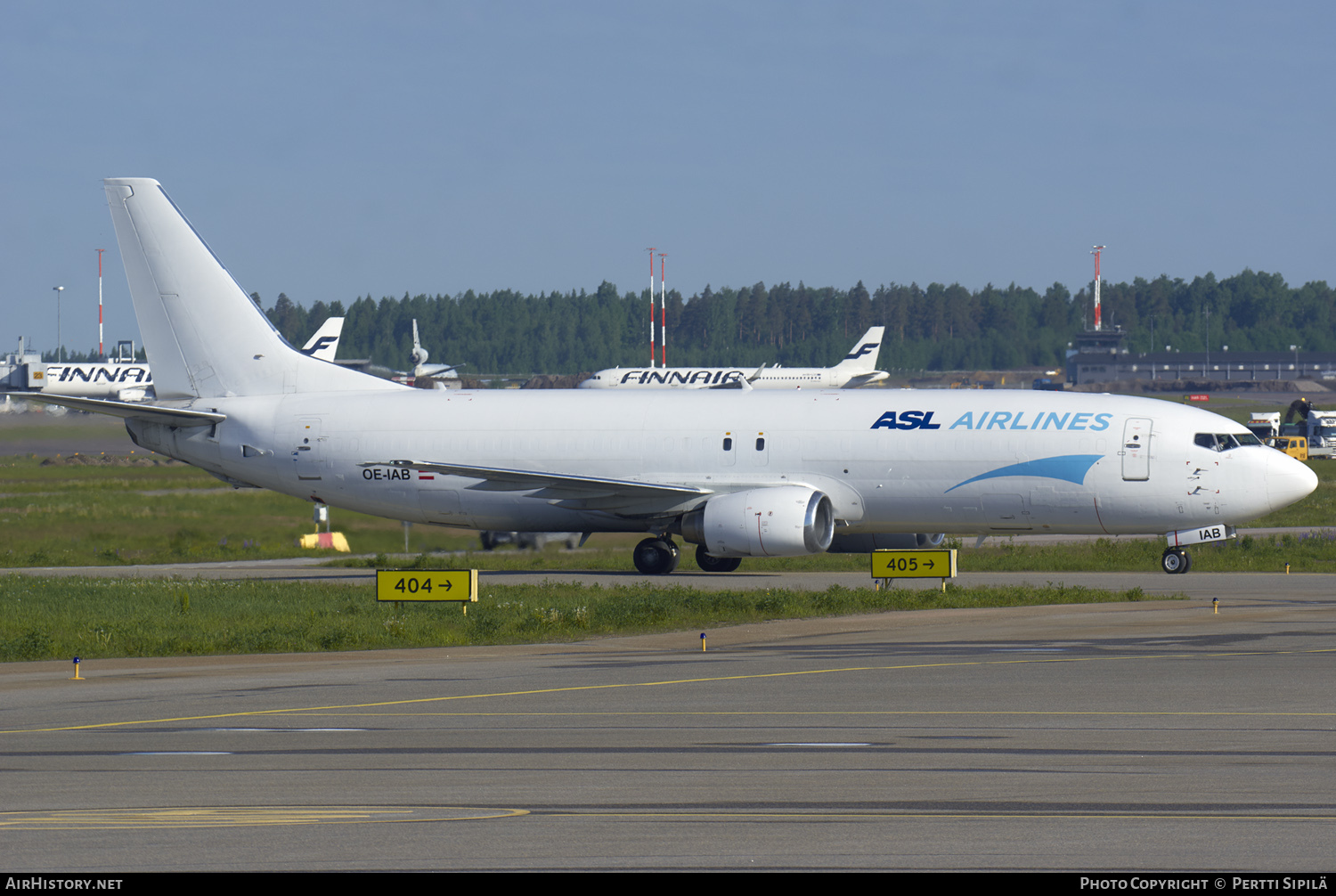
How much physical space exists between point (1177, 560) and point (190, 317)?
88.5 ft

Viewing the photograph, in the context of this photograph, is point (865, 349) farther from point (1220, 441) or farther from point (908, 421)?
point (1220, 441)

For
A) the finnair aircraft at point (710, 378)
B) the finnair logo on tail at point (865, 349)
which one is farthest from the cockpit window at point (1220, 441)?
the finnair logo on tail at point (865, 349)

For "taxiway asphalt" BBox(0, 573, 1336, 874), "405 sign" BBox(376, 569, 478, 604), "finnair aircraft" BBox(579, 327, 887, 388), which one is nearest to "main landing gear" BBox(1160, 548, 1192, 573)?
"taxiway asphalt" BBox(0, 573, 1336, 874)

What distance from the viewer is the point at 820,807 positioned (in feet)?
41.3

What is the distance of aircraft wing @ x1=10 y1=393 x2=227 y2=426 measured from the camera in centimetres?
3912

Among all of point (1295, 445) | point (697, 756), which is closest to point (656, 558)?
point (697, 756)

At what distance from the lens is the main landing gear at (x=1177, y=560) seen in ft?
127

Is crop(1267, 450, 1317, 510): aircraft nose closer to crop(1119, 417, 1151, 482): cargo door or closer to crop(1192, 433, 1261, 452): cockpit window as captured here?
crop(1192, 433, 1261, 452): cockpit window

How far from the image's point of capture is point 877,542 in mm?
42750

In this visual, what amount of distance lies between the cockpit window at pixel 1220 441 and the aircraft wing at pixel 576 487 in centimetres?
1213

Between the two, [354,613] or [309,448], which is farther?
[309,448]

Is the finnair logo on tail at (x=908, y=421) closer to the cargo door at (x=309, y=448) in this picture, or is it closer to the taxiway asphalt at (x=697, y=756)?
the taxiway asphalt at (x=697, y=756)
